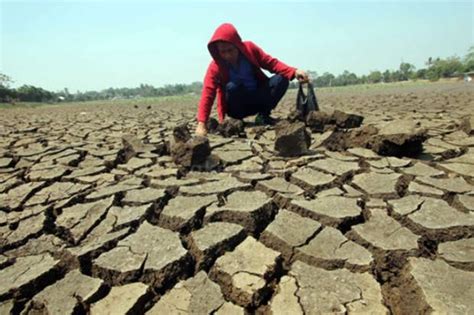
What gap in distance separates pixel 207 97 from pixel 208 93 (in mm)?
68

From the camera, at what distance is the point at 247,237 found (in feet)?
5.56

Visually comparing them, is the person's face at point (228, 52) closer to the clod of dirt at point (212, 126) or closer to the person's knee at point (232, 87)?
the person's knee at point (232, 87)

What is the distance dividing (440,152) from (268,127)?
5.85ft

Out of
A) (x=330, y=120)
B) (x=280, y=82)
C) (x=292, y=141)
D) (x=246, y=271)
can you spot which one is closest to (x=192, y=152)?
(x=292, y=141)

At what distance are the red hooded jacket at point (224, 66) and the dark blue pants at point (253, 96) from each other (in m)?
0.12

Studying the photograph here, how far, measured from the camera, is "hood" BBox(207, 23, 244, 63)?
367cm

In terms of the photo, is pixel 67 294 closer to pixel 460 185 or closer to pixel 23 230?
pixel 23 230

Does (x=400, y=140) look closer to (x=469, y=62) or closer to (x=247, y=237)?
(x=247, y=237)

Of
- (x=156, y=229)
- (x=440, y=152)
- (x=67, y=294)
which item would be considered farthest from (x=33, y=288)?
(x=440, y=152)

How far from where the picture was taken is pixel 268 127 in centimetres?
415

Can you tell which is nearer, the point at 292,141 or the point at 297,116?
the point at 292,141

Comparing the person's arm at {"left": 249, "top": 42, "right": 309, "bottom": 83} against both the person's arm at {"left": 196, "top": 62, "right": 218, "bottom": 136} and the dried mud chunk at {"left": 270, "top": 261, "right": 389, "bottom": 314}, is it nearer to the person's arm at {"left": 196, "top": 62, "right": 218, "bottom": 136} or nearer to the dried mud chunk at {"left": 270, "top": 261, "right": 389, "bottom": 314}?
the person's arm at {"left": 196, "top": 62, "right": 218, "bottom": 136}

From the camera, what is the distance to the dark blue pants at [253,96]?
4.06 meters

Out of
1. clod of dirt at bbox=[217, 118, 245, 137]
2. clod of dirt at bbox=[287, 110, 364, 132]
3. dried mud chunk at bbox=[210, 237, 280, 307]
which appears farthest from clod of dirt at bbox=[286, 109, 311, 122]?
dried mud chunk at bbox=[210, 237, 280, 307]
